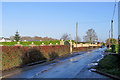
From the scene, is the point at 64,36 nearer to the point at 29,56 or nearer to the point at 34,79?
the point at 29,56

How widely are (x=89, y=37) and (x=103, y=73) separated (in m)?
91.7

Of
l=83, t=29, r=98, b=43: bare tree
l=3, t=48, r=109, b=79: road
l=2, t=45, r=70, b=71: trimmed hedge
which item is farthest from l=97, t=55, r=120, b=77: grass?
l=83, t=29, r=98, b=43: bare tree

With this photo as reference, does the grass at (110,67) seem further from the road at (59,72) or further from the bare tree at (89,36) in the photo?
the bare tree at (89,36)

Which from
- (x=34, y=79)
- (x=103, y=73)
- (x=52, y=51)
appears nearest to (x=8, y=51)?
(x=34, y=79)

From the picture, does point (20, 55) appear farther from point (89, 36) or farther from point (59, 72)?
point (89, 36)

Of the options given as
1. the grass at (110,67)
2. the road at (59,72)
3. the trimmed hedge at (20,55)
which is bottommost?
the road at (59,72)

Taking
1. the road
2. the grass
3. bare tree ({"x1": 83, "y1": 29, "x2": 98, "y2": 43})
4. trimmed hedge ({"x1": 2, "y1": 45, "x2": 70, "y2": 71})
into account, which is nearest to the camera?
the road

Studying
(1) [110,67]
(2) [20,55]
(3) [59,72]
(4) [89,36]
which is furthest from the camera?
(4) [89,36]

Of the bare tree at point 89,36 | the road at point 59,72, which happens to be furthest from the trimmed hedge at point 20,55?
the bare tree at point 89,36

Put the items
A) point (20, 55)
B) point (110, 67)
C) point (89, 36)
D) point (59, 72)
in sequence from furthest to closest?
→ point (89, 36)
point (20, 55)
point (110, 67)
point (59, 72)

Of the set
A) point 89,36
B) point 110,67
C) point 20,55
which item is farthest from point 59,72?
point 89,36

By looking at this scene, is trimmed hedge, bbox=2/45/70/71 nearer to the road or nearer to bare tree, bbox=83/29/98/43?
the road

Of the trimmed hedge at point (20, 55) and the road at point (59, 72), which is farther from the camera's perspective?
the trimmed hedge at point (20, 55)

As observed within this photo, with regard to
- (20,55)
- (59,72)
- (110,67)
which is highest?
(20,55)
